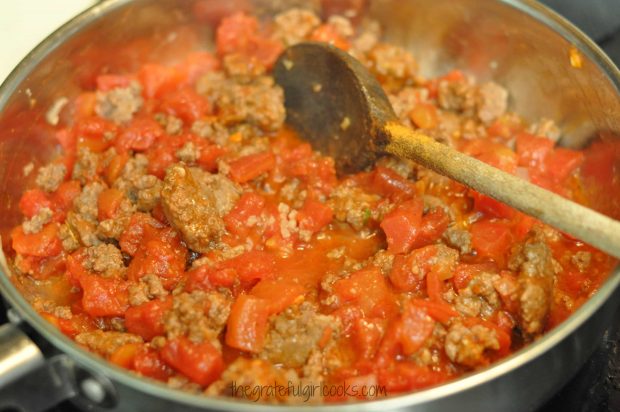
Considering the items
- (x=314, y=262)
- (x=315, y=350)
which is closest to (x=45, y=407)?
(x=315, y=350)

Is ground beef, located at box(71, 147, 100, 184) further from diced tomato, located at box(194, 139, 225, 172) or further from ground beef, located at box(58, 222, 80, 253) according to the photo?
diced tomato, located at box(194, 139, 225, 172)

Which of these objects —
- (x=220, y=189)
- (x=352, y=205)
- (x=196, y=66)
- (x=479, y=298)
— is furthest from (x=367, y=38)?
(x=479, y=298)

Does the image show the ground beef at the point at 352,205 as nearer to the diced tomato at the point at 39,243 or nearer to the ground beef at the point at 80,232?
the ground beef at the point at 80,232

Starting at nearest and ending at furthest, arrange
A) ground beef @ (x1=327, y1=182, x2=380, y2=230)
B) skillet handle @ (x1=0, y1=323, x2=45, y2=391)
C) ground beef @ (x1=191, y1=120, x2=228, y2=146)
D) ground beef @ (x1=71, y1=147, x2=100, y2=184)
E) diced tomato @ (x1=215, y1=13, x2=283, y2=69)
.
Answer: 1. skillet handle @ (x1=0, y1=323, x2=45, y2=391)
2. ground beef @ (x1=327, y1=182, x2=380, y2=230)
3. ground beef @ (x1=71, y1=147, x2=100, y2=184)
4. ground beef @ (x1=191, y1=120, x2=228, y2=146)
5. diced tomato @ (x1=215, y1=13, x2=283, y2=69)

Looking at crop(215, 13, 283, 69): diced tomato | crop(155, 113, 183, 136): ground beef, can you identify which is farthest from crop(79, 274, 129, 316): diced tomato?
crop(215, 13, 283, 69): diced tomato

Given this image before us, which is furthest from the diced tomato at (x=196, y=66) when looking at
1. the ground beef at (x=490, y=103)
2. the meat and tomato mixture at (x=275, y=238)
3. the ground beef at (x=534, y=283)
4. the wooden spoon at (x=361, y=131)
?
the ground beef at (x=534, y=283)

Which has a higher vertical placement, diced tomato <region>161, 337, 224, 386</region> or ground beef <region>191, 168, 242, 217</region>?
ground beef <region>191, 168, 242, 217</region>
